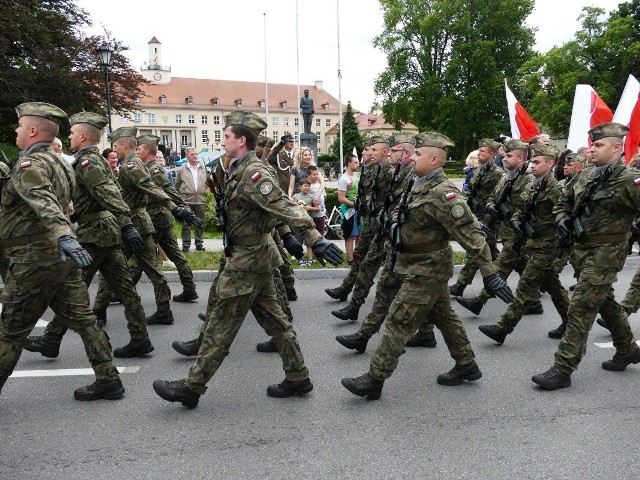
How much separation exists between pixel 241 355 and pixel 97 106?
72.1 ft

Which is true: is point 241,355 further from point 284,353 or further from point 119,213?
point 119,213

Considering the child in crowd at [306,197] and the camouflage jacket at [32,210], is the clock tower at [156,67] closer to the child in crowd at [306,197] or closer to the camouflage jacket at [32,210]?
the child in crowd at [306,197]

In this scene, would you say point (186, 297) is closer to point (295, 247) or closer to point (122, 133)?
point (122, 133)

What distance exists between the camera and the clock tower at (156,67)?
331 feet

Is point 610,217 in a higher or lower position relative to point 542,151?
lower

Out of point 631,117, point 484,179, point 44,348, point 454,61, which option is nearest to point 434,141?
point 44,348

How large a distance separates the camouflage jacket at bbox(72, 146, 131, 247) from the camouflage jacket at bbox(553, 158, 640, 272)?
3663 millimetres

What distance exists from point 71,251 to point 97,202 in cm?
182

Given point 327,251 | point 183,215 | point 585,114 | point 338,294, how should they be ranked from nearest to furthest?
point 327,251
point 183,215
point 338,294
point 585,114

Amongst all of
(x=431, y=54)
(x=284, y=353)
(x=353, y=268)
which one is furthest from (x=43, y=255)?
(x=431, y=54)

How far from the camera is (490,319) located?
271 inches

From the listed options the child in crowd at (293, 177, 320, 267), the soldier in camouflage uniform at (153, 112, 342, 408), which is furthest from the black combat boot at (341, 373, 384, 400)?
the child in crowd at (293, 177, 320, 267)

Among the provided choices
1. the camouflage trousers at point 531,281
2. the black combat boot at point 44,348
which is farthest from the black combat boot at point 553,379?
the black combat boot at point 44,348

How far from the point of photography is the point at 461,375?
4.77m
